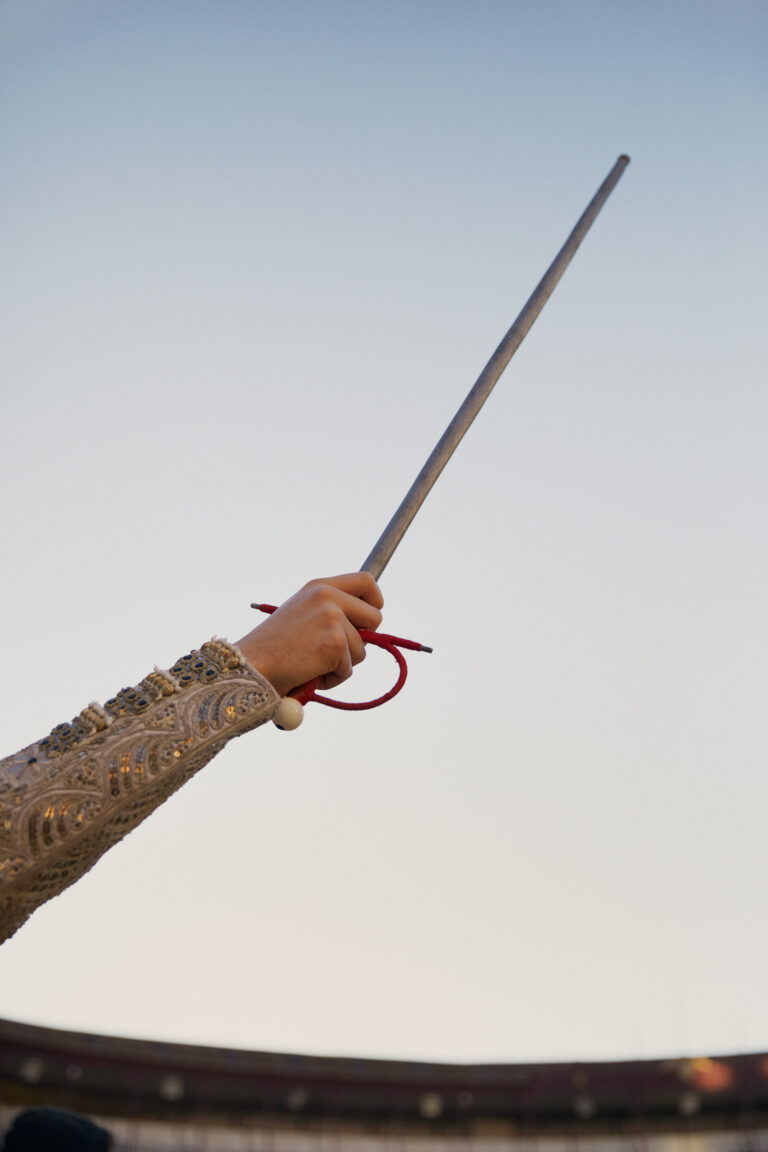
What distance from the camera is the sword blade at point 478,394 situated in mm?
1656

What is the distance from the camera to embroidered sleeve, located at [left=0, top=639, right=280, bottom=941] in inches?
A: 48.9

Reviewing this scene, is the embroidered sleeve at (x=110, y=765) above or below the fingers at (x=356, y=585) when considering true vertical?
below

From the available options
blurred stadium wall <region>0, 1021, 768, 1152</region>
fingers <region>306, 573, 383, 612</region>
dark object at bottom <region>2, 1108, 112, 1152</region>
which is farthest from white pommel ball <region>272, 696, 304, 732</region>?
blurred stadium wall <region>0, 1021, 768, 1152</region>

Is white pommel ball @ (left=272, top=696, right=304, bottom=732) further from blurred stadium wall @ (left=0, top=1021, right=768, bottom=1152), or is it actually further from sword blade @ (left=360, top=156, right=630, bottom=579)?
blurred stadium wall @ (left=0, top=1021, right=768, bottom=1152)

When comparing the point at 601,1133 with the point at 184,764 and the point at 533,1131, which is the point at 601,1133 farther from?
the point at 184,764

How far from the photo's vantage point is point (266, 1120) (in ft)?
45.0

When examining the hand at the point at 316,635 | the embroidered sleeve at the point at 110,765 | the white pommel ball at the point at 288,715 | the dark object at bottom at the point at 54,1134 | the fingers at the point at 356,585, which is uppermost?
the fingers at the point at 356,585

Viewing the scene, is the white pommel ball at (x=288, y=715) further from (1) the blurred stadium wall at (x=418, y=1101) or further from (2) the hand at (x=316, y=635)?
(1) the blurred stadium wall at (x=418, y=1101)

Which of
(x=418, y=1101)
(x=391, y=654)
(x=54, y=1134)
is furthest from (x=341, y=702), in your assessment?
(x=418, y=1101)

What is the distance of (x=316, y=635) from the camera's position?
55.2 inches

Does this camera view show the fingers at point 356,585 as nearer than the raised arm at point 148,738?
No

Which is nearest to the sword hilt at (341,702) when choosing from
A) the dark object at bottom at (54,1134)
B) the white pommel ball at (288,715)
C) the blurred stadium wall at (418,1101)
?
the white pommel ball at (288,715)

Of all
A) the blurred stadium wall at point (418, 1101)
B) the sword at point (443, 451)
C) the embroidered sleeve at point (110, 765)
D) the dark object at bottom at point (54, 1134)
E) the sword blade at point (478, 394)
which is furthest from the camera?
the blurred stadium wall at point (418, 1101)

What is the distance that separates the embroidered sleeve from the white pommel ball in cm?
1
